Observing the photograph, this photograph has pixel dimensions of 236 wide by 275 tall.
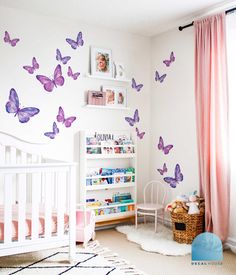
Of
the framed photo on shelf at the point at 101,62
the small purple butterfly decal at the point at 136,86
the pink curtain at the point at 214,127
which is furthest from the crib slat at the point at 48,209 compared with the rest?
the small purple butterfly decal at the point at 136,86

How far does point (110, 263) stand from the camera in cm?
280

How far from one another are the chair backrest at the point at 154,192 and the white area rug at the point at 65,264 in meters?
1.22

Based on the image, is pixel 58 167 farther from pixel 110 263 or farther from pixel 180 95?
pixel 180 95

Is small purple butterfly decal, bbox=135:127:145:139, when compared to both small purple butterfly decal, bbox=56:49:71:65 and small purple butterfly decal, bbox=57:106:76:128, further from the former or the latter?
small purple butterfly decal, bbox=56:49:71:65

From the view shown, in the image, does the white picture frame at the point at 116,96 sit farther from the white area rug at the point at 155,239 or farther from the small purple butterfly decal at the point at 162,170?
the white area rug at the point at 155,239

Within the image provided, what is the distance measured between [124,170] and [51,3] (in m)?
1.98

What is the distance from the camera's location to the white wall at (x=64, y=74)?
3395mm

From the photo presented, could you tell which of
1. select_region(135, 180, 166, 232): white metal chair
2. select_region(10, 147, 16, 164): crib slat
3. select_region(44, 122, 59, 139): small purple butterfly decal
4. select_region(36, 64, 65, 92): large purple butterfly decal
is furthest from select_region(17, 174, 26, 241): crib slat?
select_region(135, 180, 166, 232): white metal chair

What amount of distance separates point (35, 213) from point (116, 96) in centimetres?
189

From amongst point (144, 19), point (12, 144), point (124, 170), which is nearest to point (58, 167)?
point (12, 144)

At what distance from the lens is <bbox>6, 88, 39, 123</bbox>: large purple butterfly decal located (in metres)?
3.38

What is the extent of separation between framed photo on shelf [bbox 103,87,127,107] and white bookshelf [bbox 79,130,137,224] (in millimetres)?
347

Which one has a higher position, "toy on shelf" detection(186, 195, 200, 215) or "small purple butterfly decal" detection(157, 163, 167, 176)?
"small purple butterfly decal" detection(157, 163, 167, 176)

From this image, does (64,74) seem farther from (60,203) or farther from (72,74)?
(60,203)
